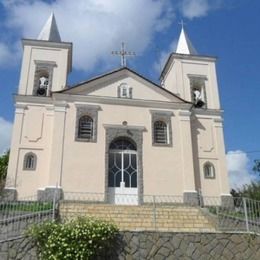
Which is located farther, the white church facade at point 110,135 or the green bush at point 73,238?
the white church facade at point 110,135

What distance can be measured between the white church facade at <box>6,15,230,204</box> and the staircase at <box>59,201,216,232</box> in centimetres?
257

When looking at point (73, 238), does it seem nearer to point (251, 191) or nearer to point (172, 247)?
point (172, 247)

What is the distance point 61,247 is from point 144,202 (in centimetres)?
858

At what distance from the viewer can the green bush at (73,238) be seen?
10.5 m

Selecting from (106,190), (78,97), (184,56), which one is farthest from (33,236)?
(184,56)

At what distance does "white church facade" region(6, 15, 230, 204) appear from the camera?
18984 mm

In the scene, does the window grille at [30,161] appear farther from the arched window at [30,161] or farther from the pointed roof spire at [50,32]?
the pointed roof spire at [50,32]

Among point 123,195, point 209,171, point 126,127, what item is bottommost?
point 123,195

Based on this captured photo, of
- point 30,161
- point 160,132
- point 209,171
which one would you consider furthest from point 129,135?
point 30,161

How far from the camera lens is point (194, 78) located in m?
23.7

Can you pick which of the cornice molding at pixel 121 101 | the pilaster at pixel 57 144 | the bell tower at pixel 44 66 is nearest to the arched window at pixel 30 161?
the pilaster at pixel 57 144

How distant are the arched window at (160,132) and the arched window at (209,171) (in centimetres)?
267

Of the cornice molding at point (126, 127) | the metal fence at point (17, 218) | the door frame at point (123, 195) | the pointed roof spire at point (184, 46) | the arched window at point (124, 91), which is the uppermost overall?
the pointed roof spire at point (184, 46)

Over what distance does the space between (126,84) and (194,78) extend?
4.68 metres
